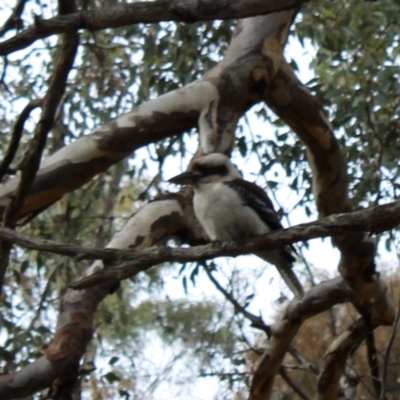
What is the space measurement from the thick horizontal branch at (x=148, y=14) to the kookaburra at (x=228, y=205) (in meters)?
0.74

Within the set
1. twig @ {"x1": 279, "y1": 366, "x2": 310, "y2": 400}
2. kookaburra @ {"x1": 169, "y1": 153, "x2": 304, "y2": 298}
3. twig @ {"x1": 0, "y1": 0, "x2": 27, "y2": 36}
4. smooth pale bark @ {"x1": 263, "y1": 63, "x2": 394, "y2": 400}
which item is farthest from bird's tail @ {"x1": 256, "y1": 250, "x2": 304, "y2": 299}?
twig @ {"x1": 0, "y1": 0, "x2": 27, "y2": 36}

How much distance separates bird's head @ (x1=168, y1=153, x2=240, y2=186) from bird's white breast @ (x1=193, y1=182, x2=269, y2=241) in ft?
0.13

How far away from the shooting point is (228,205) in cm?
266

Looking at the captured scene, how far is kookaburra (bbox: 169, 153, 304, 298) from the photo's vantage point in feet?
8.73

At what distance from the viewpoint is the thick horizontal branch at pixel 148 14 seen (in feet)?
6.58

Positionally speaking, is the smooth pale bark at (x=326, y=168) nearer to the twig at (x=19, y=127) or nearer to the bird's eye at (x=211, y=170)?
the bird's eye at (x=211, y=170)

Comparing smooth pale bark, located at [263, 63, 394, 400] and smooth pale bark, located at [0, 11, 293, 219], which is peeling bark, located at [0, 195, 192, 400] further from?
smooth pale bark, located at [263, 63, 394, 400]

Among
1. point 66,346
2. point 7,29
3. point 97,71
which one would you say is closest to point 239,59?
point 7,29

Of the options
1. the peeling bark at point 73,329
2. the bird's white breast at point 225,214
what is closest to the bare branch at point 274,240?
the peeling bark at point 73,329

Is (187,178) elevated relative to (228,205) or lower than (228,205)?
elevated

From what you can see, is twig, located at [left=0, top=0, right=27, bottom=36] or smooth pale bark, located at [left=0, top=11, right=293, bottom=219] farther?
twig, located at [left=0, top=0, right=27, bottom=36]

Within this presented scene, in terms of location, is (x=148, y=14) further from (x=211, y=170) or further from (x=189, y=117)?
(x=189, y=117)

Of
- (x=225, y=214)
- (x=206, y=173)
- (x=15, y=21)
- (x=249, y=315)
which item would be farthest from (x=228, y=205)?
(x=15, y=21)

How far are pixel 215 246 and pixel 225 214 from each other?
514 millimetres
